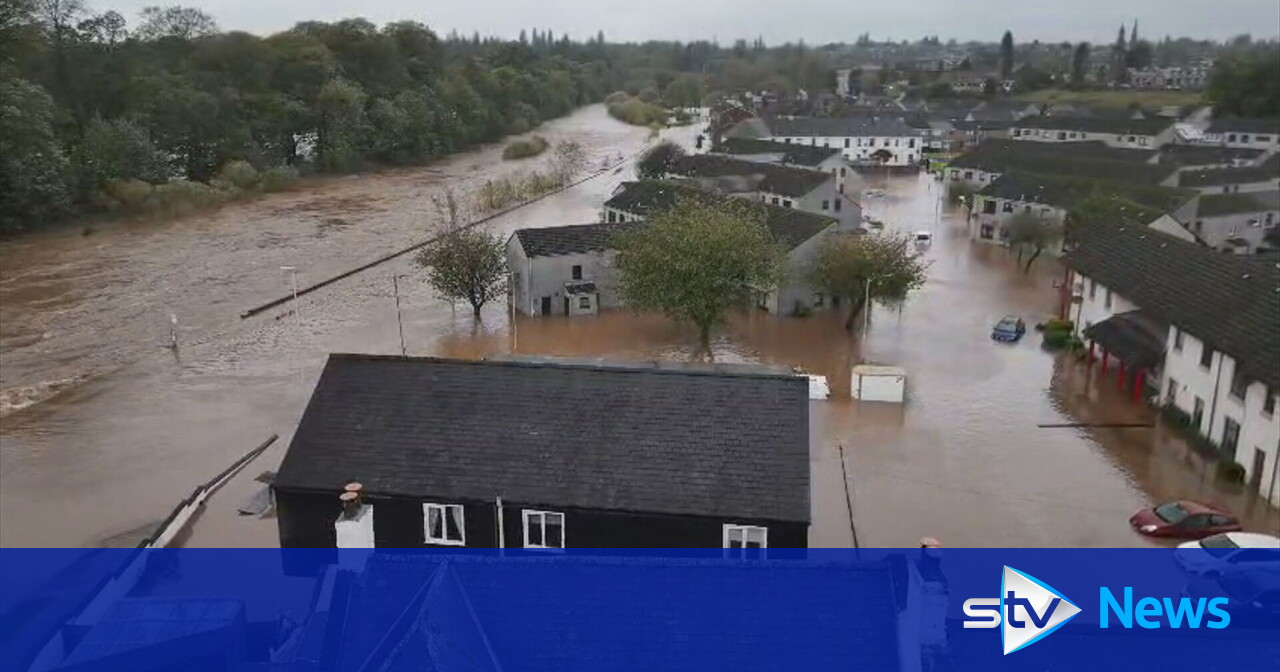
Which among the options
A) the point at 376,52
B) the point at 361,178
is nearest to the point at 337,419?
the point at 361,178

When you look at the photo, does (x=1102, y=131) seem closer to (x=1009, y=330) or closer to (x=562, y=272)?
(x=1009, y=330)

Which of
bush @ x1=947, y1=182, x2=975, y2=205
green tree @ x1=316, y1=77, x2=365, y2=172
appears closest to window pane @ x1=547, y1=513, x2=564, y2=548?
bush @ x1=947, y1=182, x2=975, y2=205

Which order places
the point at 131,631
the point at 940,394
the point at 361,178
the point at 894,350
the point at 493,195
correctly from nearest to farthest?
1. the point at 131,631
2. the point at 940,394
3. the point at 894,350
4. the point at 493,195
5. the point at 361,178

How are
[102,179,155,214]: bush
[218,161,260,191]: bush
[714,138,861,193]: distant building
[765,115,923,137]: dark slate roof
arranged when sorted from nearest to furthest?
→ 1. [102,179,155,214]: bush
2. [714,138,861,193]: distant building
3. [218,161,260,191]: bush
4. [765,115,923,137]: dark slate roof

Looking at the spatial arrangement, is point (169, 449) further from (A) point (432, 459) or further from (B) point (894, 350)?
(B) point (894, 350)

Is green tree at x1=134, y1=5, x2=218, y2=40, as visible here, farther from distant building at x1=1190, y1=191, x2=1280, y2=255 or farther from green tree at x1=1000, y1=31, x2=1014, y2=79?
green tree at x1=1000, y1=31, x2=1014, y2=79

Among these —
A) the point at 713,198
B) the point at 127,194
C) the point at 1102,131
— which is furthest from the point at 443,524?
the point at 1102,131

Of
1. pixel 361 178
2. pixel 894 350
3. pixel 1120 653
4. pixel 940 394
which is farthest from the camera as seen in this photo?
pixel 361 178
